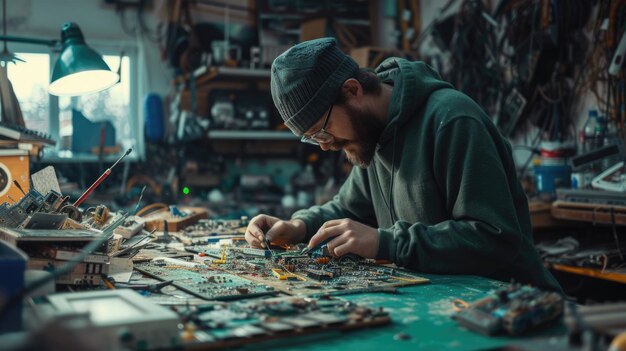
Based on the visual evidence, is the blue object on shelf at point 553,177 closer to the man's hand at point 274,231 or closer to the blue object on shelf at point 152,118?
the man's hand at point 274,231

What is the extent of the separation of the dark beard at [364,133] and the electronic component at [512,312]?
3.33ft

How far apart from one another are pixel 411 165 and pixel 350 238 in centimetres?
43

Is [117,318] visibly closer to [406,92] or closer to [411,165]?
[411,165]

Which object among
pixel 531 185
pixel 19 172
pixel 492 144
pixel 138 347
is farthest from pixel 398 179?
pixel 531 185

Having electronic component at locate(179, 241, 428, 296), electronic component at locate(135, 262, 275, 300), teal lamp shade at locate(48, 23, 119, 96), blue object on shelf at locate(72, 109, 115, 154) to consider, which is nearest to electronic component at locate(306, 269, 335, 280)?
electronic component at locate(179, 241, 428, 296)

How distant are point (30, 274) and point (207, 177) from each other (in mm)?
4307

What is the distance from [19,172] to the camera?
2.60m

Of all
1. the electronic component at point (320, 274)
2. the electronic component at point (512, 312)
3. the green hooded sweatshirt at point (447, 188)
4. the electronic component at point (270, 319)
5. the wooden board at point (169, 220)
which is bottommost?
the wooden board at point (169, 220)

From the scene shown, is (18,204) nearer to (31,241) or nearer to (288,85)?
(31,241)

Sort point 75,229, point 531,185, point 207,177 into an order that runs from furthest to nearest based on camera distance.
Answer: point 207,177, point 531,185, point 75,229

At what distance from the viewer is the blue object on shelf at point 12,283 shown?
3.71 feet

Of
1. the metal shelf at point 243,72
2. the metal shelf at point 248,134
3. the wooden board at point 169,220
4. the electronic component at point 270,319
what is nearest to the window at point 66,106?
the metal shelf at point 248,134

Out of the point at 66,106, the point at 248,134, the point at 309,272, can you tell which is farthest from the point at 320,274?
the point at 66,106

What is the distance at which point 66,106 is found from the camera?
5.51 m
